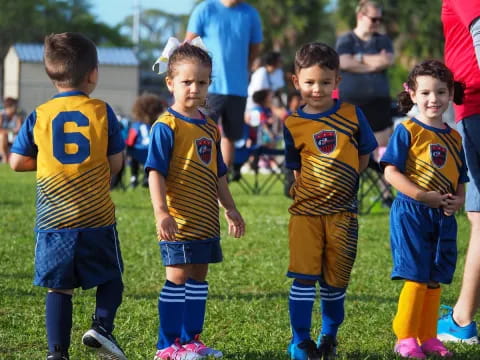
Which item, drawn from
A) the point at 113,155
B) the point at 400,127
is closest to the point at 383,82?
the point at 400,127

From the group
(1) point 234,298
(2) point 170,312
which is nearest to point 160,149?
(2) point 170,312

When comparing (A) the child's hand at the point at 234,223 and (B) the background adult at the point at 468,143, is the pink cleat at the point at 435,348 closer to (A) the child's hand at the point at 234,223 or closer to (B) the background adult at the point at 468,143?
(B) the background adult at the point at 468,143

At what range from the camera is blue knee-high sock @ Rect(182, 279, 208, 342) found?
12.9ft

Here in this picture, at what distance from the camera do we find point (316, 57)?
388 centimetres

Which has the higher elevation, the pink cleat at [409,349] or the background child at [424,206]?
the background child at [424,206]

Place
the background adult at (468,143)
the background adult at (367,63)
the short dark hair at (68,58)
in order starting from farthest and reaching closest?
the background adult at (367,63) → the background adult at (468,143) → the short dark hair at (68,58)

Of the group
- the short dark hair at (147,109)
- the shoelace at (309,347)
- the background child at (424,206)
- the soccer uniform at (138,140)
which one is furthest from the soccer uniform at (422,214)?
the short dark hair at (147,109)

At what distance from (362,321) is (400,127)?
48.7 inches

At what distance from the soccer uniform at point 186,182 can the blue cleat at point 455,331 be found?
135 cm

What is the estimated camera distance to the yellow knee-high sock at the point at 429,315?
4051 mm

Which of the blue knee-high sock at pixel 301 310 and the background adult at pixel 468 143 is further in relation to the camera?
the background adult at pixel 468 143

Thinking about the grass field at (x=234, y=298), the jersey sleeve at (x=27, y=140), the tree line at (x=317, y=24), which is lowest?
the grass field at (x=234, y=298)

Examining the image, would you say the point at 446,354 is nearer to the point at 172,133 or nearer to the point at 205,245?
the point at 205,245

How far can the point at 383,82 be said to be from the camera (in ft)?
30.2
